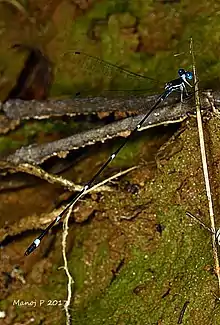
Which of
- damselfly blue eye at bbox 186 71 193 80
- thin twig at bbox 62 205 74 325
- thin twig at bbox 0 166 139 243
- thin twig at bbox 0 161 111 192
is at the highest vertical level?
damselfly blue eye at bbox 186 71 193 80

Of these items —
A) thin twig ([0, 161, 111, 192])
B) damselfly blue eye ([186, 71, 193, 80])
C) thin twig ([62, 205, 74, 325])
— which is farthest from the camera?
thin twig ([0, 161, 111, 192])

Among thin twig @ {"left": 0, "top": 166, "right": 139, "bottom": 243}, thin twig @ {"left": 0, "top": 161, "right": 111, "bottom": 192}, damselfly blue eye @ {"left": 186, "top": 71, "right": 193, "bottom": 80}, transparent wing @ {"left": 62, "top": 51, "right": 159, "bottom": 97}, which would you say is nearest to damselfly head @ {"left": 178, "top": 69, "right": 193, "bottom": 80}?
damselfly blue eye @ {"left": 186, "top": 71, "right": 193, "bottom": 80}

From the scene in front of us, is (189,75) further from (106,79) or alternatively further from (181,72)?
(106,79)

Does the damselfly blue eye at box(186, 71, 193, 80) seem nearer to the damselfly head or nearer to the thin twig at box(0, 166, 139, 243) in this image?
the damselfly head

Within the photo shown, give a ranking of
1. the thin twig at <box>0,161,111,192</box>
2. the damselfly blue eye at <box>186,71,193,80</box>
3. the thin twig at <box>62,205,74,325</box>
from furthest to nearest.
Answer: the thin twig at <box>0,161,111,192</box>
the thin twig at <box>62,205,74,325</box>
the damselfly blue eye at <box>186,71,193,80</box>

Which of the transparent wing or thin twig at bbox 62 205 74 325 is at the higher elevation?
the transparent wing

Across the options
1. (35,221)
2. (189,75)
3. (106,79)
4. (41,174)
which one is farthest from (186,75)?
(35,221)

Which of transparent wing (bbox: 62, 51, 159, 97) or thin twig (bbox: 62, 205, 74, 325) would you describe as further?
transparent wing (bbox: 62, 51, 159, 97)

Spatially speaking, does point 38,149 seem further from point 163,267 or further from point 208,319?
point 208,319

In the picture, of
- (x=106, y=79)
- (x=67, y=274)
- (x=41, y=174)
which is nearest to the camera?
(x=67, y=274)
